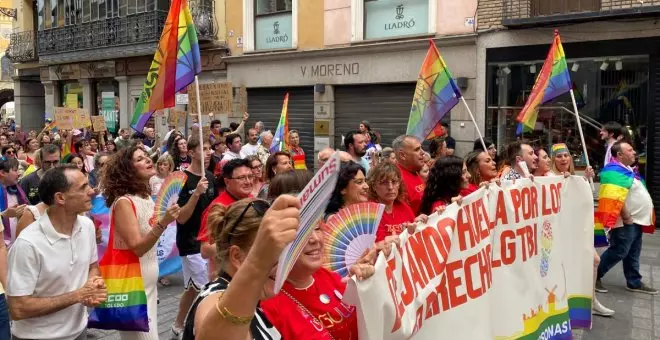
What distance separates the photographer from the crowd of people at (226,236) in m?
1.91

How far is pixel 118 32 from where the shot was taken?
21.3 meters

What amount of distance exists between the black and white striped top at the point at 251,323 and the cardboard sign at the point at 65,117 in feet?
39.2

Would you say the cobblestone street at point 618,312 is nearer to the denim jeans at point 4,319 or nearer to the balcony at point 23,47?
the denim jeans at point 4,319

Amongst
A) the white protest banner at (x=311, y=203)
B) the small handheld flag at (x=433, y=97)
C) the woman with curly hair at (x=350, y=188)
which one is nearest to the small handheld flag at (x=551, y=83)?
the small handheld flag at (x=433, y=97)

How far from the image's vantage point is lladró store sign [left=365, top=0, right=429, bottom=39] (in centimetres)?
1416

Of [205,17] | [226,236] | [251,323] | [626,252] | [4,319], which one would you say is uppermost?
[205,17]

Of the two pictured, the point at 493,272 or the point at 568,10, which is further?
the point at 568,10

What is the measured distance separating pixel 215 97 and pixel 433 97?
5.60m

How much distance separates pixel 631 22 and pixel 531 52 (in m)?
1.91

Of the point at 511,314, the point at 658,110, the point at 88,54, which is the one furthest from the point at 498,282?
the point at 88,54

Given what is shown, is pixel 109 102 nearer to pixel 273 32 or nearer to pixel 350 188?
pixel 273 32

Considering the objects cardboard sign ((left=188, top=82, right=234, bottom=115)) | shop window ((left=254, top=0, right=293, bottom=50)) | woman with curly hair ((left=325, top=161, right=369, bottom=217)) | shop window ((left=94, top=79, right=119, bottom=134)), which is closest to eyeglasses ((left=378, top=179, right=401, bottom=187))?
woman with curly hair ((left=325, top=161, right=369, bottom=217))

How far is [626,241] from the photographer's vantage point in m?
6.55

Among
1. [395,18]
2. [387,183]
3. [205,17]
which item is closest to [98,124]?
[205,17]
